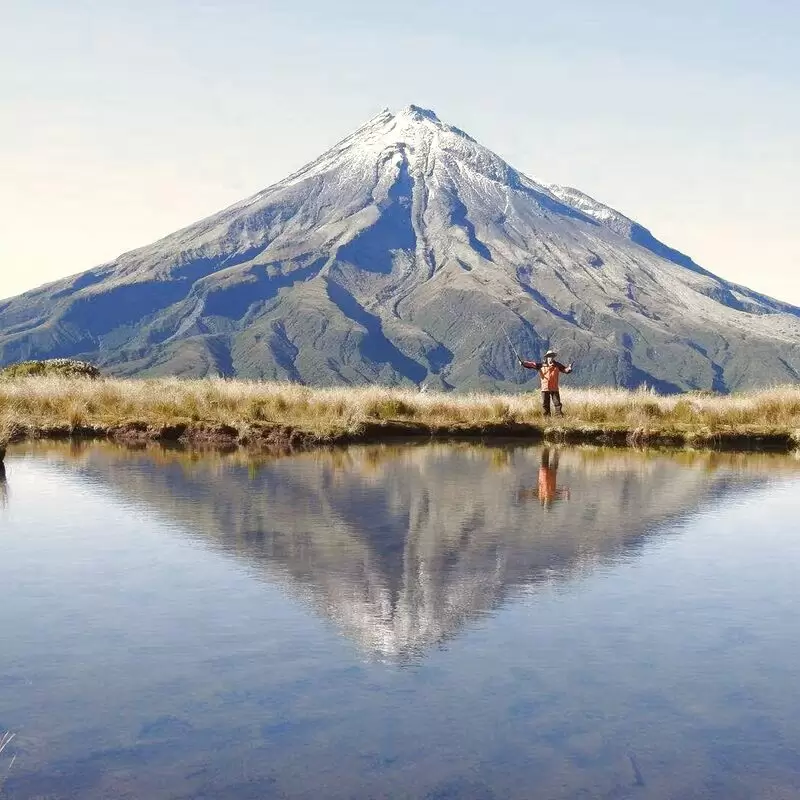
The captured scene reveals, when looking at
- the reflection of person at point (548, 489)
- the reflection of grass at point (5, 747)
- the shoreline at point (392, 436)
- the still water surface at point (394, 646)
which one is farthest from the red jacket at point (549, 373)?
the reflection of grass at point (5, 747)

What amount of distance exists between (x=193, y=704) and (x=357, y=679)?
129cm

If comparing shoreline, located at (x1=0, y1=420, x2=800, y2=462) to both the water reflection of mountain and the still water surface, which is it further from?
the still water surface

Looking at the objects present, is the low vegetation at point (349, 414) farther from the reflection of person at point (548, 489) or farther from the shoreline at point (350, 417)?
the reflection of person at point (548, 489)

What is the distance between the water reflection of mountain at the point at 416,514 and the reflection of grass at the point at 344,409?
4.56 m

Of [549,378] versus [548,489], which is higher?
[549,378]

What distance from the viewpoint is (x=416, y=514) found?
55.0 ft

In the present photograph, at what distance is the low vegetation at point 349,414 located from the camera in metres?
29.7

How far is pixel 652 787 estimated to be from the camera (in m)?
6.96

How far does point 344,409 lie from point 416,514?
52.0 ft

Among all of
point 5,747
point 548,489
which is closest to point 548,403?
point 548,489

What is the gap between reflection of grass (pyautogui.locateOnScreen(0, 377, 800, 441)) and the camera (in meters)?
30.3

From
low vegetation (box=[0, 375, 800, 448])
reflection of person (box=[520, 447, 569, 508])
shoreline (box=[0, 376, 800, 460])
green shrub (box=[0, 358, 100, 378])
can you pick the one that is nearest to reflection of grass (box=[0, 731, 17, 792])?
reflection of person (box=[520, 447, 569, 508])

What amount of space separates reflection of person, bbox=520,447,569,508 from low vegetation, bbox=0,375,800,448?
295 inches

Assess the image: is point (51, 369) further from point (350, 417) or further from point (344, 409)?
point (350, 417)
